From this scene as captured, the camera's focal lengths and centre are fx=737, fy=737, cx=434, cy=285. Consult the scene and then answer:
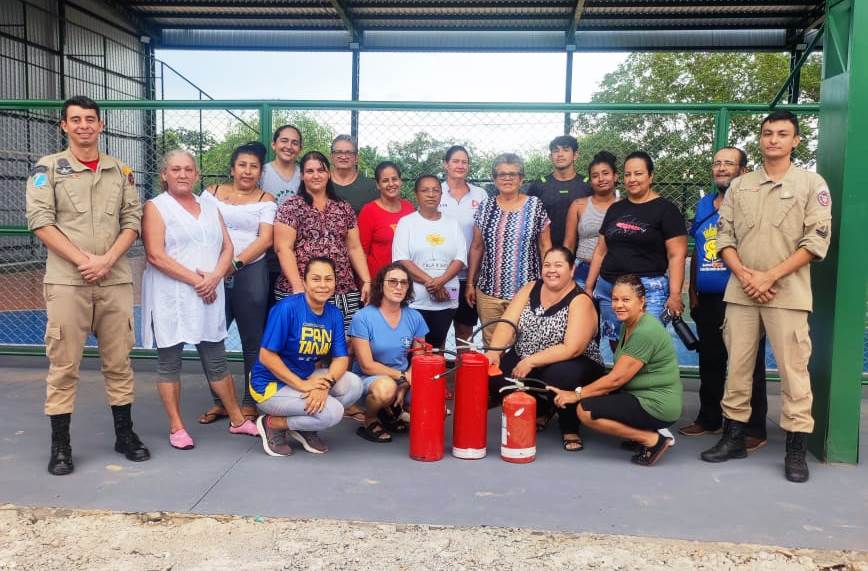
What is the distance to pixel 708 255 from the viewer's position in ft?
14.3

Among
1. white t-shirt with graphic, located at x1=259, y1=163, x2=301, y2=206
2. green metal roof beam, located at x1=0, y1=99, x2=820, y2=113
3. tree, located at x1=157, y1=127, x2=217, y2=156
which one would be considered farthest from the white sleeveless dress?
tree, located at x1=157, y1=127, x2=217, y2=156

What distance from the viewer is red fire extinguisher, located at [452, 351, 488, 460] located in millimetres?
3926

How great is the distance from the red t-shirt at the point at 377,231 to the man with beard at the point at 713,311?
1861 millimetres

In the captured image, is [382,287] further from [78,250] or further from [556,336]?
[78,250]

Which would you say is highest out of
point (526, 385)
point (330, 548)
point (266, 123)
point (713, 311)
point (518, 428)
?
point (266, 123)

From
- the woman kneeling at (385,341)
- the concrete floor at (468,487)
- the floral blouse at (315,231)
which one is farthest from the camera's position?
the floral blouse at (315,231)

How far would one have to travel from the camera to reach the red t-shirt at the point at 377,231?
191 inches

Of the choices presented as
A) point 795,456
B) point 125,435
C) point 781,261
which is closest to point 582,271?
point 781,261

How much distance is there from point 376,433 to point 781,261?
7.87ft

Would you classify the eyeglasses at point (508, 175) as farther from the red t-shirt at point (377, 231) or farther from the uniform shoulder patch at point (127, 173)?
the uniform shoulder patch at point (127, 173)

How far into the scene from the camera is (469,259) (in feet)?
16.4

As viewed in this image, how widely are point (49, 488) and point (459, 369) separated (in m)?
2.07

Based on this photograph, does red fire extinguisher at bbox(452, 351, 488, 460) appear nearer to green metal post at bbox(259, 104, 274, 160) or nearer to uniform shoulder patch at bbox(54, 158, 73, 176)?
uniform shoulder patch at bbox(54, 158, 73, 176)

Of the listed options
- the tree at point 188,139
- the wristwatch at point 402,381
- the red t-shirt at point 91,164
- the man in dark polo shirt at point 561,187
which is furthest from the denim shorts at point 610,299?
the tree at point 188,139
